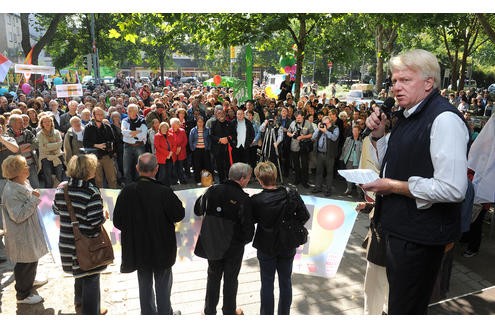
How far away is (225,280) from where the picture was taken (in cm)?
421

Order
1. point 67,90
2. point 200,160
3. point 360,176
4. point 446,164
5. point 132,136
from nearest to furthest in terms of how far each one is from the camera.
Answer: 1. point 446,164
2. point 360,176
3. point 132,136
4. point 200,160
5. point 67,90

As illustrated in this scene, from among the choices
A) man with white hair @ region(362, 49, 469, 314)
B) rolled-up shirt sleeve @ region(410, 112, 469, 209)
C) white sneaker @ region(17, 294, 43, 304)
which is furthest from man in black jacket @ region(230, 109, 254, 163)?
rolled-up shirt sleeve @ region(410, 112, 469, 209)

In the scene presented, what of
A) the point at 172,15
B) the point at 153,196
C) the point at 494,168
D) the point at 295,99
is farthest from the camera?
the point at 295,99

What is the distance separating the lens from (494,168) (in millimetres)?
4293

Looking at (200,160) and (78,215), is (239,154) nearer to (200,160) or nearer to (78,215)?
(200,160)

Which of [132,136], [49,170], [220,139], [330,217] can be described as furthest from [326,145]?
[49,170]

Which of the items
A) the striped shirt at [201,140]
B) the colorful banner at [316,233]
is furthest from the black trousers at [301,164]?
the colorful banner at [316,233]

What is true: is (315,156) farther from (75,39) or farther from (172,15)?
(75,39)

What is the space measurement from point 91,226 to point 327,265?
9.31 feet

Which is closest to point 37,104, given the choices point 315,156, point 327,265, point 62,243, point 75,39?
point 315,156

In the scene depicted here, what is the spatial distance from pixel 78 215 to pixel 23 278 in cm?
140

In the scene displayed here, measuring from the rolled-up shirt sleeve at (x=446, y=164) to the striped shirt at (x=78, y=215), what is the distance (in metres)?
3.01

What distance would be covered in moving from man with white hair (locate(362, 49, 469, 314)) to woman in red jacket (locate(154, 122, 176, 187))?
303 inches

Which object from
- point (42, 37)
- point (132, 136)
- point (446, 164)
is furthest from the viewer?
point (42, 37)
